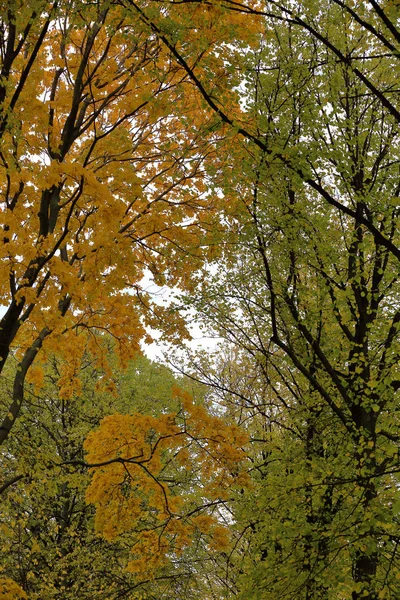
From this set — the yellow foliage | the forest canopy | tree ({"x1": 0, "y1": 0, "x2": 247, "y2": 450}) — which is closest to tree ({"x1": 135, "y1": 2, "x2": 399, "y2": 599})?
the forest canopy

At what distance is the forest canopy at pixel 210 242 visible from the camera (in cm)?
502

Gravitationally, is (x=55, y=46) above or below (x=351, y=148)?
below

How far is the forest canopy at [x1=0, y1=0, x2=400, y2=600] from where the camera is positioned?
502 cm

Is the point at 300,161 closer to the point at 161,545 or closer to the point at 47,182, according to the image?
the point at 47,182

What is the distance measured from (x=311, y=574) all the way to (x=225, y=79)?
5042 mm

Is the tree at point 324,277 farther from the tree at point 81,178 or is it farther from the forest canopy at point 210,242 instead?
the tree at point 81,178

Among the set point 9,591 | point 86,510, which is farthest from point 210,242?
point 86,510

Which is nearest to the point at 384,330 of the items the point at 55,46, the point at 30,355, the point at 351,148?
the point at 351,148

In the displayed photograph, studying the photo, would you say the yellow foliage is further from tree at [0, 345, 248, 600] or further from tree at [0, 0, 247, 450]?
tree at [0, 0, 247, 450]

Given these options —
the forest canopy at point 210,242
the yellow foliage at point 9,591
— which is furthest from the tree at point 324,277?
the yellow foliage at point 9,591

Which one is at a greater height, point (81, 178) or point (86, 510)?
point (81, 178)

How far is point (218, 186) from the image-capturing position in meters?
7.18

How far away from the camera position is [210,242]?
23.9 ft

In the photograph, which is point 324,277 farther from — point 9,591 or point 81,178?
point 9,591
